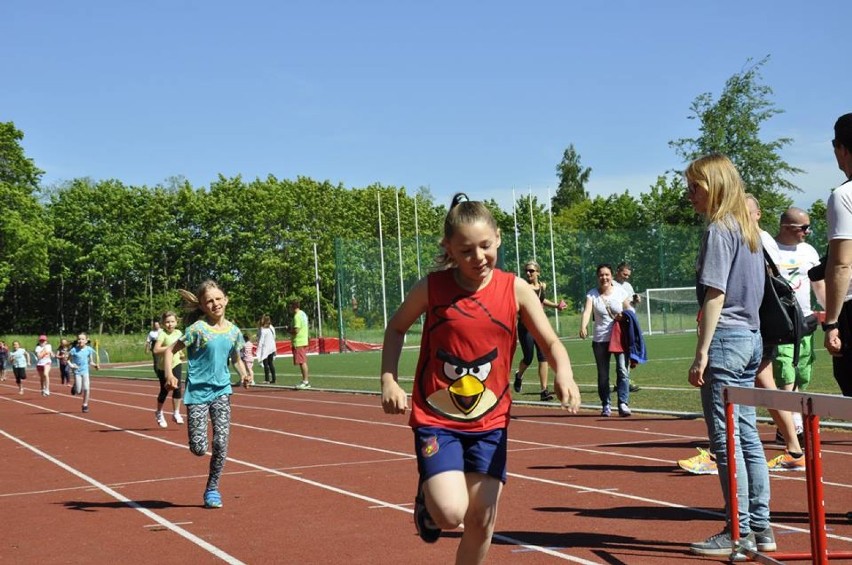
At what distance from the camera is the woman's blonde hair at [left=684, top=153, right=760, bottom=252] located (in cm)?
632

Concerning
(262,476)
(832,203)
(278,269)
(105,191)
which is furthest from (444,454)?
(105,191)

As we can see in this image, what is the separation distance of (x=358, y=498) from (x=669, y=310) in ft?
147

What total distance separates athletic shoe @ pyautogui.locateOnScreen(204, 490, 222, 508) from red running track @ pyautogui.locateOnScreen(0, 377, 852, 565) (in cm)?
12

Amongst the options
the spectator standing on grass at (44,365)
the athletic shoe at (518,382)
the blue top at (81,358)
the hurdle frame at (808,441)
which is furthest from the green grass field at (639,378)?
the hurdle frame at (808,441)

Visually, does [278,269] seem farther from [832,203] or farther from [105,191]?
[832,203]

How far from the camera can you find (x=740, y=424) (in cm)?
634

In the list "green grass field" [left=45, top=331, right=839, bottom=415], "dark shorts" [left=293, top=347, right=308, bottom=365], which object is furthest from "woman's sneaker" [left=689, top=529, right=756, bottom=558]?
"dark shorts" [left=293, top=347, right=308, bottom=365]

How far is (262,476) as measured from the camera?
11.1 m

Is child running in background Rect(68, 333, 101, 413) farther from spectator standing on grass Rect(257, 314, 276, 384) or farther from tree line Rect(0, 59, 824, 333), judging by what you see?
tree line Rect(0, 59, 824, 333)

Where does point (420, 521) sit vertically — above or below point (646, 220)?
below

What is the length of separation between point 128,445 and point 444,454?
11.3 m

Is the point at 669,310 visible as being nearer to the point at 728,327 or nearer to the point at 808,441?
the point at 728,327

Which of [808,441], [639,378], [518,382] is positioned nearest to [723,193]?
[808,441]

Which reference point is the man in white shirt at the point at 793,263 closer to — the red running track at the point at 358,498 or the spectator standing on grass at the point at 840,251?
the red running track at the point at 358,498
